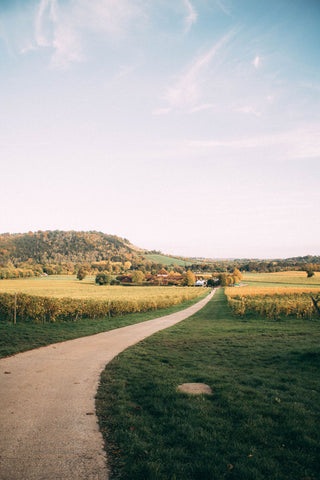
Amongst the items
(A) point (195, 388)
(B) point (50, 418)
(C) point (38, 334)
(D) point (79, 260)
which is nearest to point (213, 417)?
(A) point (195, 388)

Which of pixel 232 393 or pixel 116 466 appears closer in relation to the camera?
pixel 116 466

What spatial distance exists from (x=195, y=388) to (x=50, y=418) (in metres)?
3.41

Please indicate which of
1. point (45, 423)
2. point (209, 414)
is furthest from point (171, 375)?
point (45, 423)

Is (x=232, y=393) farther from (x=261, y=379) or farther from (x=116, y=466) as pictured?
(x=116, y=466)

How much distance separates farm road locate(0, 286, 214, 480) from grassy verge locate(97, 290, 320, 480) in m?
0.30

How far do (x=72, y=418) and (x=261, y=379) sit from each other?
5082 mm

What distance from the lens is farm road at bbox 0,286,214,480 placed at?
12.1ft

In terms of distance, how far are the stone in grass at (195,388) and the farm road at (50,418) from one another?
→ 7.30 feet

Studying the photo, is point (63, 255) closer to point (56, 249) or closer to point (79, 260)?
point (56, 249)

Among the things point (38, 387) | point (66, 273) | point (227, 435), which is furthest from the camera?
point (66, 273)

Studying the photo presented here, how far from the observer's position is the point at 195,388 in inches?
259

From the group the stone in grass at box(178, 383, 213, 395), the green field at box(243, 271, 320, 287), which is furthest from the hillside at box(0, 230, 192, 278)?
the stone in grass at box(178, 383, 213, 395)

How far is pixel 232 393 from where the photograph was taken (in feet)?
20.1

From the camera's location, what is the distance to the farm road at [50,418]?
368 centimetres
